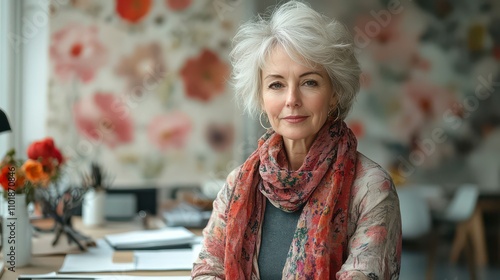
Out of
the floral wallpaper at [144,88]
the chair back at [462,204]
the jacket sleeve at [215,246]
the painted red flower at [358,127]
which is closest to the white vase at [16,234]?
the jacket sleeve at [215,246]

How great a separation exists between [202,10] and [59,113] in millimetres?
1156

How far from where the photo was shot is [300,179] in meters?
1.74

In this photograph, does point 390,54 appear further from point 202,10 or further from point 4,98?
point 4,98

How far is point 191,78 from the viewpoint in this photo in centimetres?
427

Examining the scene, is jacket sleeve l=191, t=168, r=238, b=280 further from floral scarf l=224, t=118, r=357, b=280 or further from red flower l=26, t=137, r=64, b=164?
red flower l=26, t=137, r=64, b=164

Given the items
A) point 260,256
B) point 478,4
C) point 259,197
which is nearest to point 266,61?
point 259,197

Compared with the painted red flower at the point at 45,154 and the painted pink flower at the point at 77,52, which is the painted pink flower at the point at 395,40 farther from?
the painted red flower at the point at 45,154

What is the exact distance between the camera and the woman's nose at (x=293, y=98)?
1.74 meters

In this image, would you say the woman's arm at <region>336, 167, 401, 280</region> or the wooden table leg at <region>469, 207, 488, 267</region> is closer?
the woman's arm at <region>336, 167, 401, 280</region>

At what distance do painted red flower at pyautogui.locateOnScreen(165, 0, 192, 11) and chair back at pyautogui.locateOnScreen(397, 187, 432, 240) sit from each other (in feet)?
6.54

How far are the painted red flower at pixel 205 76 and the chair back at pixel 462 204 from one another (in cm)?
197

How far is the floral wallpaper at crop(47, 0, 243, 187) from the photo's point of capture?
405 centimetres

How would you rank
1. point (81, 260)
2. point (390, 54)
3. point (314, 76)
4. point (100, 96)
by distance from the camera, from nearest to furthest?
point (314, 76) < point (81, 260) < point (100, 96) < point (390, 54)

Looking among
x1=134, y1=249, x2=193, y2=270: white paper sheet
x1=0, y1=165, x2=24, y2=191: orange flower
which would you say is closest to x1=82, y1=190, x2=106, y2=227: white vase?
x1=134, y1=249, x2=193, y2=270: white paper sheet
